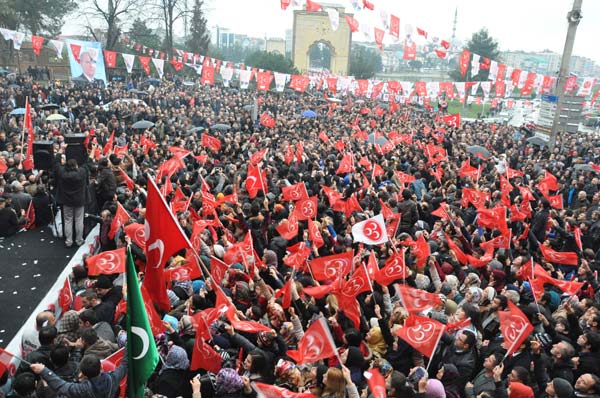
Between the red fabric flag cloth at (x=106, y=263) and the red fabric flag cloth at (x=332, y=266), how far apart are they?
249 cm

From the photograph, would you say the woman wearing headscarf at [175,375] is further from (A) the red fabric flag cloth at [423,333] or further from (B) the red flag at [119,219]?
(B) the red flag at [119,219]

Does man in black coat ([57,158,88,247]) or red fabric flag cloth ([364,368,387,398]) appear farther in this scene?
man in black coat ([57,158,88,247])

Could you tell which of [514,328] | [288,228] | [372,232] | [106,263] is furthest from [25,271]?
[514,328]

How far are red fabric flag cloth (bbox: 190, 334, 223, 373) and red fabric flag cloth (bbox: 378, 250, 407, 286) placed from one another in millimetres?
2683

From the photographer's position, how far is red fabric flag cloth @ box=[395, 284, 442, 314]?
5.66 metres

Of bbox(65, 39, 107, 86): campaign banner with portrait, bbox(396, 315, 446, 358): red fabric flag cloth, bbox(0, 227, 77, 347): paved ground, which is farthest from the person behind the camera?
bbox(65, 39, 107, 86): campaign banner with portrait

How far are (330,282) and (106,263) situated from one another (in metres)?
2.90

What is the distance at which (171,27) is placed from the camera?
40.5m

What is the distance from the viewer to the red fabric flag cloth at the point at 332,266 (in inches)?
255

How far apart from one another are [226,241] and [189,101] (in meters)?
24.6

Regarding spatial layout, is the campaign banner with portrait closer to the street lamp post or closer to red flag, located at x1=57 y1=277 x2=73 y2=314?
red flag, located at x1=57 y1=277 x2=73 y2=314

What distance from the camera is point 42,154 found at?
882cm

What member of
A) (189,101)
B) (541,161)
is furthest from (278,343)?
(189,101)

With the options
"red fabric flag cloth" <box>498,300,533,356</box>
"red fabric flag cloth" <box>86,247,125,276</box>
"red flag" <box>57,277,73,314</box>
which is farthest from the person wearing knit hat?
"red flag" <box>57,277,73,314</box>
